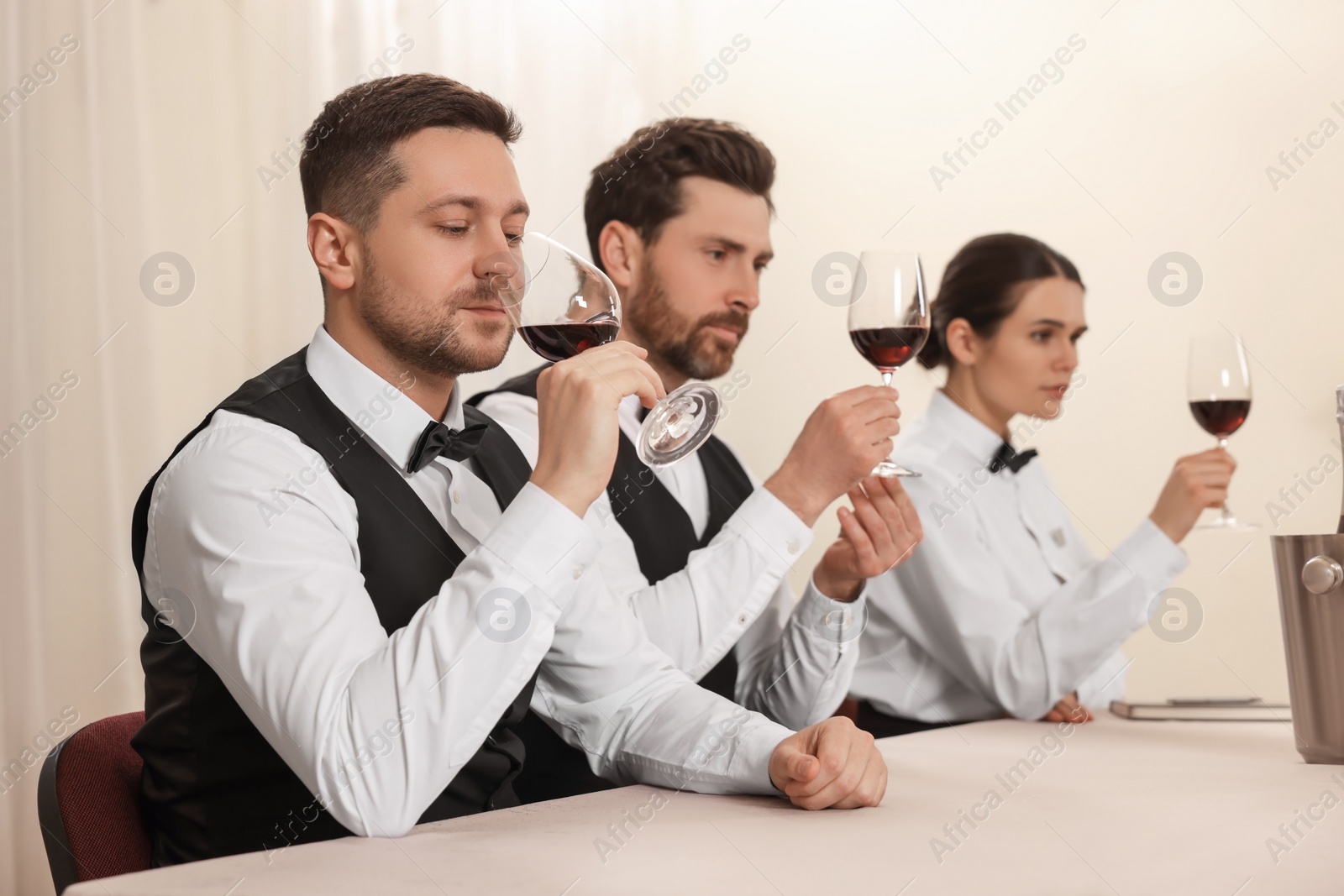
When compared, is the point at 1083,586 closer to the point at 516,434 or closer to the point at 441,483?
the point at 516,434

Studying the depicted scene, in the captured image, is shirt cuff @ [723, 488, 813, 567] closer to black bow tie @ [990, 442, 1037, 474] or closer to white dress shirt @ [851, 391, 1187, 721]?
white dress shirt @ [851, 391, 1187, 721]

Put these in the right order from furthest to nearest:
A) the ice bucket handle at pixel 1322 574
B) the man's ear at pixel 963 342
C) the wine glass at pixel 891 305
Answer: the man's ear at pixel 963 342, the wine glass at pixel 891 305, the ice bucket handle at pixel 1322 574

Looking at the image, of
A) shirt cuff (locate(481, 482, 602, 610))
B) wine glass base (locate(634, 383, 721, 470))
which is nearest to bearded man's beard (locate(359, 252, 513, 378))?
wine glass base (locate(634, 383, 721, 470))

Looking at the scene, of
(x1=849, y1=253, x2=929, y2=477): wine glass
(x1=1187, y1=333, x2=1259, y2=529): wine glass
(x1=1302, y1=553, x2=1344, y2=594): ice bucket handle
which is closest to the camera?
(x1=1302, y1=553, x2=1344, y2=594): ice bucket handle

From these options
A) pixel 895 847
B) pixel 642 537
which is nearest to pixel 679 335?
pixel 642 537

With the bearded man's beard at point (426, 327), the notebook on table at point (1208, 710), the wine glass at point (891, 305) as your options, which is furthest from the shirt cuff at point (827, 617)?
the bearded man's beard at point (426, 327)

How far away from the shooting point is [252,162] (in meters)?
3.19

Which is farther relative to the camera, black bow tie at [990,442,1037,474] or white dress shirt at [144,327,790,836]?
black bow tie at [990,442,1037,474]

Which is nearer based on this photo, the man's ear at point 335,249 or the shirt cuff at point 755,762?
the shirt cuff at point 755,762

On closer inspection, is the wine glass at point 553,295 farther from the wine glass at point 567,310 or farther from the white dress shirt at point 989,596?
the white dress shirt at point 989,596

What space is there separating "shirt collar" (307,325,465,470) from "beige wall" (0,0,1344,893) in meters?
1.83

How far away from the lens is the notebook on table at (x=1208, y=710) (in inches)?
69.7

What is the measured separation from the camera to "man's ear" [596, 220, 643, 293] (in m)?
Result: 2.43

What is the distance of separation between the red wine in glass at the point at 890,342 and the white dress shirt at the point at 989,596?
1.91ft
